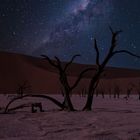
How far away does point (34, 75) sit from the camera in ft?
287

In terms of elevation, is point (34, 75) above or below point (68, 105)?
above

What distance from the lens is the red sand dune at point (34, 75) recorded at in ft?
260

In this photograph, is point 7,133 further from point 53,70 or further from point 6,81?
point 53,70

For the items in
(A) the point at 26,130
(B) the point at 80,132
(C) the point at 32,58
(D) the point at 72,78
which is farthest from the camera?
(C) the point at 32,58

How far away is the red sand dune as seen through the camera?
260 ft

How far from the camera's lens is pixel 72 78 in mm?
86000

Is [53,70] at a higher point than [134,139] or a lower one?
higher

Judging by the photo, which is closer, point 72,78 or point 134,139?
point 134,139

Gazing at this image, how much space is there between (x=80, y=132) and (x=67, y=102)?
6986mm

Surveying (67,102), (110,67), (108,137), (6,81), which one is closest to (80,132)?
(108,137)

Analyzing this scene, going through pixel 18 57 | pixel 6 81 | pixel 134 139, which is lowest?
pixel 134 139

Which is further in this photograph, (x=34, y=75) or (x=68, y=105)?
(x=34, y=75)

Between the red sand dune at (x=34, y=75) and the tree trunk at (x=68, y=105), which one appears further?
the red sand dune at (x=34, y=75)

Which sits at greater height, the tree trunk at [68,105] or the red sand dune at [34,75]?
the red sand dune at [34,75]
